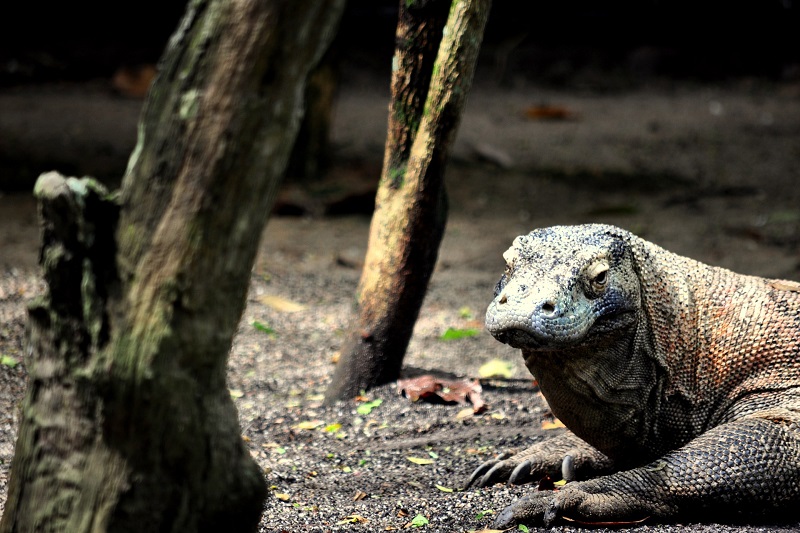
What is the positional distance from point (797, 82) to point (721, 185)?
14.9 feet

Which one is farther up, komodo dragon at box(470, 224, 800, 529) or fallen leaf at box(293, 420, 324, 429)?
komodo dragon at box(470, 224, 800, 529)

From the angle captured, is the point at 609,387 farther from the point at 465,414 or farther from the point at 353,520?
the point at 465,414

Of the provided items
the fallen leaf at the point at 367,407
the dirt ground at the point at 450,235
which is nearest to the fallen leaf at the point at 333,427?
the dirt ground at the point at 450,235

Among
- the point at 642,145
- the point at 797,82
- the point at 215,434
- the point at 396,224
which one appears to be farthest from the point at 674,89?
the point at 215,434

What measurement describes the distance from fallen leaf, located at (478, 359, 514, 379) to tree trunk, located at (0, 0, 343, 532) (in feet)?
8.66

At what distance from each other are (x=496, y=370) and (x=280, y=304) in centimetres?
159

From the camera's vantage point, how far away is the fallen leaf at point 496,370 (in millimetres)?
4680

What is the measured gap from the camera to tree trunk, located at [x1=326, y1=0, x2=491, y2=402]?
12.3ft

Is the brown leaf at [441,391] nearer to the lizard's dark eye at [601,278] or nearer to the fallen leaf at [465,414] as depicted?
the fallen leaf at [465,414]

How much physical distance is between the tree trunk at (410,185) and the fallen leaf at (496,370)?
2.11 feet

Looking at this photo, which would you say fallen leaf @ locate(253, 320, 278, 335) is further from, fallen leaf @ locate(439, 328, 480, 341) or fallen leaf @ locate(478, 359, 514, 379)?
fallen leaf @ locate(478, 359, 514, 379)

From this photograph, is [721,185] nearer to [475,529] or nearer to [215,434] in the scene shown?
[475,529]

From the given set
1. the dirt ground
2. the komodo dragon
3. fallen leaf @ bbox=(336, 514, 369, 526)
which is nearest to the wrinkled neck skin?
the komodo dragon

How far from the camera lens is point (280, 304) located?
5.75m
